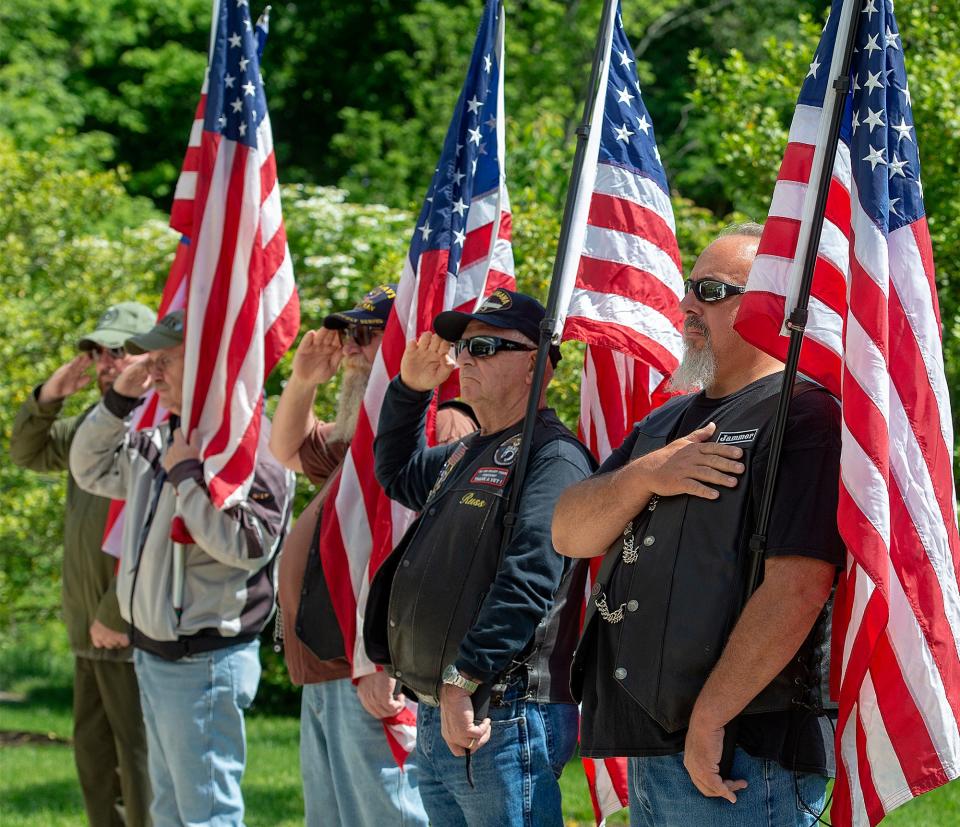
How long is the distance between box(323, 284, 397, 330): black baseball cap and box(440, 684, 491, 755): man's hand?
2067 millimetres

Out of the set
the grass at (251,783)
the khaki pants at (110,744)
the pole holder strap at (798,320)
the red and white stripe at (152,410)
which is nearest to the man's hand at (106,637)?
the khaki pants at (110,744)

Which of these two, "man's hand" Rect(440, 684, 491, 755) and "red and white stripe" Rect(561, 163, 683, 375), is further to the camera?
"red and white stripe" Rect(561, 163, 683, 375)

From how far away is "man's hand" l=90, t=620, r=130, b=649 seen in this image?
5914mm

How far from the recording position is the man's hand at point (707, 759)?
9.26ft

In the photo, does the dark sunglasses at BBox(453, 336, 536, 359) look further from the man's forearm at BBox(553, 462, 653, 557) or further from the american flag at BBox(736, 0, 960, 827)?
the american flag at BBox(736, 0, 960, 827)

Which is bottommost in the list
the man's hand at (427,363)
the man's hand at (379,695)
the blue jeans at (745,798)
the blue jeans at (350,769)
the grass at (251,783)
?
the grass at (251,783)

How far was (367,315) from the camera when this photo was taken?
17.6 ft

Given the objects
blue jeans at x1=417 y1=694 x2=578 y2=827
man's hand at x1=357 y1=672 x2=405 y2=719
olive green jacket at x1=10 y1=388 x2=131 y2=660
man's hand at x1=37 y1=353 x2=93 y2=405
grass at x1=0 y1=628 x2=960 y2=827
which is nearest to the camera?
blue jeans at x1=417 y1=694 x2=578 y2=827

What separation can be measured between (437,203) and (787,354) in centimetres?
246

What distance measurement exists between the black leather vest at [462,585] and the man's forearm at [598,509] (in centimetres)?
47

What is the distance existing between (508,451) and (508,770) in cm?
93

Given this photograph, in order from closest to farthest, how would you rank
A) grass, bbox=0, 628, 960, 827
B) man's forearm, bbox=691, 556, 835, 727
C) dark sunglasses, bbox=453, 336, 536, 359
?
man's forearm, bbox=691, 556, 835, 727
dark sunglasses, bbox=453, 336, 536, 359
grass, bbox=0, 628, 960, 827

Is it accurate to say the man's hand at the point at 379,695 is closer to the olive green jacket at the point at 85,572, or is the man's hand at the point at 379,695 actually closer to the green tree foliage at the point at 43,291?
the olive green jacket at the point at 85,572

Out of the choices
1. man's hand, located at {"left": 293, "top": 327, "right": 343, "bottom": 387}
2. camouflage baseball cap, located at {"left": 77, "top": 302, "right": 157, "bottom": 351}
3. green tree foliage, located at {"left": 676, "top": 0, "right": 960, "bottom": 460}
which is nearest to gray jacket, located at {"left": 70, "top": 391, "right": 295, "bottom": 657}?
man's hand, located at {"left": 293, "top": 327, "right": 343, "bottom": 387}
